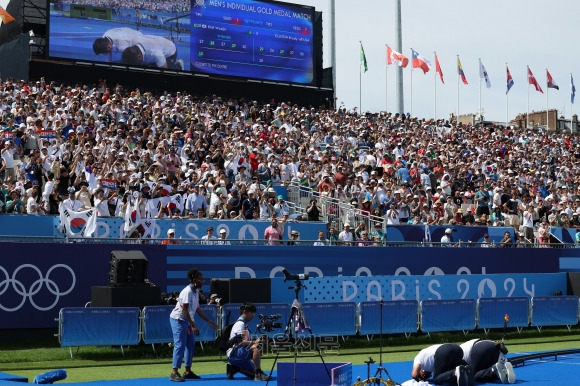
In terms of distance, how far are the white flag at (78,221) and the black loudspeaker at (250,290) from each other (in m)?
3.93

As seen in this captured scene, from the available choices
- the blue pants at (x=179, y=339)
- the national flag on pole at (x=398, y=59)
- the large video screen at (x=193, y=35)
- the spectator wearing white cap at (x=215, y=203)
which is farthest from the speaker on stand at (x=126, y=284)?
the national flag on pole at (x=398, y=59)

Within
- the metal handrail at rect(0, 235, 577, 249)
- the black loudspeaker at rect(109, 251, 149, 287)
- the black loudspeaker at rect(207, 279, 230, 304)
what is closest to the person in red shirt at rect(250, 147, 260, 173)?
the metal handrail at rect(0, 235, 577, 249)

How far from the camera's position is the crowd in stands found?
26.1m

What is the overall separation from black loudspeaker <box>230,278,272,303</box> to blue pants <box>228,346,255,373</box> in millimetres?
5807

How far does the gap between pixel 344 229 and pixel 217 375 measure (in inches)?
444

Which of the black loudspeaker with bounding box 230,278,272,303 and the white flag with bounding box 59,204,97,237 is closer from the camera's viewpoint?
the black loudspeaker with bounding box 230,278,272,303

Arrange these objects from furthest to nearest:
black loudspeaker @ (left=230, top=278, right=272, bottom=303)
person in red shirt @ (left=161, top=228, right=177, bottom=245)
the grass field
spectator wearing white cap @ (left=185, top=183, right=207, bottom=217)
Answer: spectator wearing white cap @ (left=185, top=183, right=207, bottom=217) < person in red shirt @ (left=161, top=228, right=177, bottom=245) < black loudspeaker @ (left=230, top=278, right=272, bottom=303) < the grass field

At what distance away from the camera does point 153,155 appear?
97.2ft

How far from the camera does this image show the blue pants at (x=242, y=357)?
16.9 meters

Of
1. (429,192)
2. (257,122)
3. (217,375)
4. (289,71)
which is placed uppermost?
(289,71)

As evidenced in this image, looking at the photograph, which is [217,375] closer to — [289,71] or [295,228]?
[295,228]

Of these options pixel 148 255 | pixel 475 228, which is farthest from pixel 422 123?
pixel 148 255

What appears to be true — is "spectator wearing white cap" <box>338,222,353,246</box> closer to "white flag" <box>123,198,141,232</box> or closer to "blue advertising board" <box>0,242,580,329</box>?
"blue advertising board" <box>0,242,580,329</box>

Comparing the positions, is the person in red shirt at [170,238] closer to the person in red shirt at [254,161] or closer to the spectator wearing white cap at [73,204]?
the spectator wearing white cap at [73,204]
